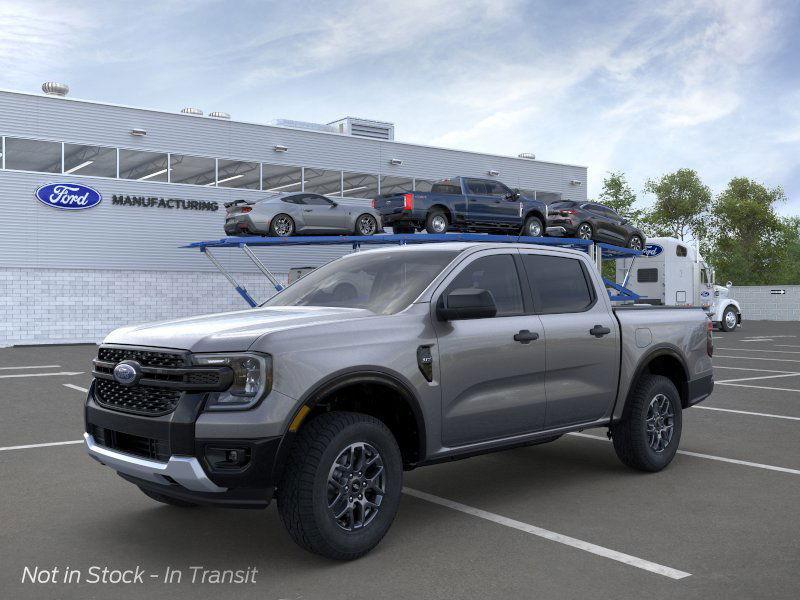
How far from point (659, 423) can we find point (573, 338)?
1438 mm

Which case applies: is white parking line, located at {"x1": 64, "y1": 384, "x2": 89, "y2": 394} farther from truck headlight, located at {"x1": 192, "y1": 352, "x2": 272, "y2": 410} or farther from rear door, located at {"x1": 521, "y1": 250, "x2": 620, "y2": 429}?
truck headlight, located at {"x1": 192, "y1": 352, "x2": 272, "y2": 410}

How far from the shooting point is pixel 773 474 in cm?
666

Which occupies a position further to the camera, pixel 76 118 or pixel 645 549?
pixel 76 118

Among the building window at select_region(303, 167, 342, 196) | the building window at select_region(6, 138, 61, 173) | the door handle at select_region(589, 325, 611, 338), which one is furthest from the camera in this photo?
the building window at select_region(303, 167, 342, 196)

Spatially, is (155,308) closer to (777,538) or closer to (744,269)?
(777,538)

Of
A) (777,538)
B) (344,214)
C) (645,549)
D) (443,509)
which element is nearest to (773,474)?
(777,538)

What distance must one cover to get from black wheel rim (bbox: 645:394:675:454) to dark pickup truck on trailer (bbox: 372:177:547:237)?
15274 mm

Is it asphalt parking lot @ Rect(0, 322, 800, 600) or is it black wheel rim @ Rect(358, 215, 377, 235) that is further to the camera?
black wheel rim @ Rect(358, 215, 377, 235)

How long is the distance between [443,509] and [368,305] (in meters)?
1.55

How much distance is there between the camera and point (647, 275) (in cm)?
2930

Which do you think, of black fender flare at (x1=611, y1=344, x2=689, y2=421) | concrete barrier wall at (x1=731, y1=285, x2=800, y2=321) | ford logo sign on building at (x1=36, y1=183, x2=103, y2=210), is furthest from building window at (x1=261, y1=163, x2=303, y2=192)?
concrete barrier wall at (x1=731, y1=285, x2=800, y2=321)

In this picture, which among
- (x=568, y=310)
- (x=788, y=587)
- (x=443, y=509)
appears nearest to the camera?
(x=788, y=587)

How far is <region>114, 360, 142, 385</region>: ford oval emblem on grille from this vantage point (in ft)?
14.9

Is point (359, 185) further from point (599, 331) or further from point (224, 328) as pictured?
point (224, 328)
